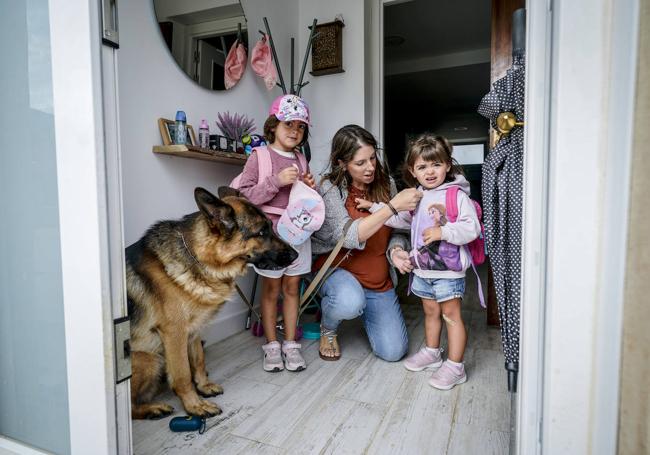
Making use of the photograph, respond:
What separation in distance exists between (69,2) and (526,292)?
1.16 metres

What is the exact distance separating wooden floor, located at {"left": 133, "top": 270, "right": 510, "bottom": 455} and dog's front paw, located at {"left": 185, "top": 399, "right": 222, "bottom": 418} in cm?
3

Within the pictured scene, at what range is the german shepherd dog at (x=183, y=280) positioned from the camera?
4.52 feet

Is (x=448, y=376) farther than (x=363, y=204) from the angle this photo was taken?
No

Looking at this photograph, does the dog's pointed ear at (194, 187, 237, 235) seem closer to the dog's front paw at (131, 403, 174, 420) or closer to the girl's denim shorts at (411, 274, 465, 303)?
the dog's front paw at (131, 403, 174, 420)

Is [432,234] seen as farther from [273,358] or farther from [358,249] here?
[273,358]

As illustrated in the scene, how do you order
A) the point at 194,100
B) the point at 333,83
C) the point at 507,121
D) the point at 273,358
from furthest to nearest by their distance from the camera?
1. the point at 333,83
2. the point at 194,100
3. the point at 273,358
4. the point at 507,121

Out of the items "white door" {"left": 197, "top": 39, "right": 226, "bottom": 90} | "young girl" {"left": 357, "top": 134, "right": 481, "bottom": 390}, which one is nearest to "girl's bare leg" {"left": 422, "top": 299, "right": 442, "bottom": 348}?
"young girl" {"left": 357, "top": 134, "right": 481, "bottom": 390}

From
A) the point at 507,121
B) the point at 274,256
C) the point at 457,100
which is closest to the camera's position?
the point at 507,121

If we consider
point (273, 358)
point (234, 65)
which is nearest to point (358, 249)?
point (273, 358)

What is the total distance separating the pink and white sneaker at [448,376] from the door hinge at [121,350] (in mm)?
1200

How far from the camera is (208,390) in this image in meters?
1.58

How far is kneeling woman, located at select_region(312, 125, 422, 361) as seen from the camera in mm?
1900

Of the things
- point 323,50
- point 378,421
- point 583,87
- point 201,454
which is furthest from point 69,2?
point 323,50

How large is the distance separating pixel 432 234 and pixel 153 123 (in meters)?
1.38
